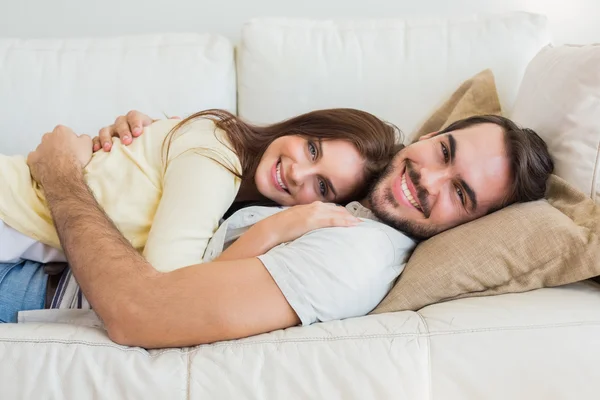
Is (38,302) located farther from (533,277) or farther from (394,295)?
(533,277)

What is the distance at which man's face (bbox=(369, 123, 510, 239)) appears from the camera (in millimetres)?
1307

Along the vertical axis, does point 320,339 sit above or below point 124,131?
below

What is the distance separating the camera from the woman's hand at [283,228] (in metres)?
1.17

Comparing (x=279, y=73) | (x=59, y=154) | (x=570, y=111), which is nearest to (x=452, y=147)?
(x=570, y=111)

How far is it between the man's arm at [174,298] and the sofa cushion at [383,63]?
0.85m

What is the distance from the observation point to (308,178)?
4.67 feet

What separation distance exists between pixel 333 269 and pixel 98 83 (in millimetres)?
1103

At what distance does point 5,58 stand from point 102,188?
0.75 metres

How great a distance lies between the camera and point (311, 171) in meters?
1.42

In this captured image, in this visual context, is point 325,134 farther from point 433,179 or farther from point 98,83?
point 98,83

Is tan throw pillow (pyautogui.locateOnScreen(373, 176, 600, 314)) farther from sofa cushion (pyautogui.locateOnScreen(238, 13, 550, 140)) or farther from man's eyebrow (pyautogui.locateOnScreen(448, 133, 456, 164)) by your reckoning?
sofa cushion (pyautogui.locateOnScreen(238, 13, 550, 140))

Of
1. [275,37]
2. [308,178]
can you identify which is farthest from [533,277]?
[275,37]

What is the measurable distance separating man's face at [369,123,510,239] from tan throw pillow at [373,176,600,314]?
0.15 meters

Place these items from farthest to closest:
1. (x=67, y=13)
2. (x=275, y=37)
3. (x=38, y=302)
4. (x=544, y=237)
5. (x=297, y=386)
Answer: (x=67, y=13) < (x=275, y=37) < (x=38, y=302) < (x=544, y=237) < (x=297, y=386)
